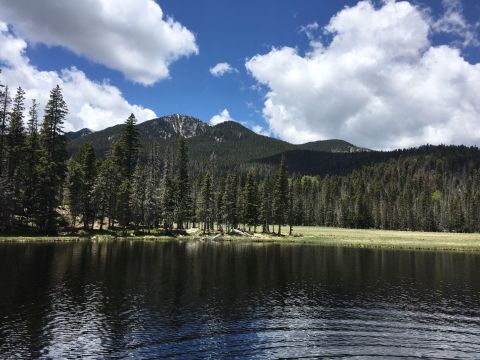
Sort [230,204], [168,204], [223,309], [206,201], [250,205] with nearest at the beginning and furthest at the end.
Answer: [223,309] < [168,204] < [206,201] < [250,205] < [230,204]

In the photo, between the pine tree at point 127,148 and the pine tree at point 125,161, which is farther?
the pine tree at point 127,148

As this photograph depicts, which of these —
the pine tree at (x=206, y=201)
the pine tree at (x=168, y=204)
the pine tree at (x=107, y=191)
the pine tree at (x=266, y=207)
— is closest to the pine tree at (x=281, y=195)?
the pine tree at (x=266, y=207)

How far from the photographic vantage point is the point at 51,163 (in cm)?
8269

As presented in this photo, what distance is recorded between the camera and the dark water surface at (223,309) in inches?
973

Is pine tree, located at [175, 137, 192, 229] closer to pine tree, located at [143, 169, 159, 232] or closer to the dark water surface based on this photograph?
pine tree, located at [143, 169, 159, 232]

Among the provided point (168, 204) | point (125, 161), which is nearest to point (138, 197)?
point (168, 204)

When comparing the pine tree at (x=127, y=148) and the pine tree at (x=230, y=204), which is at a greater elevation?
the pine tree at (x=127, y=148)

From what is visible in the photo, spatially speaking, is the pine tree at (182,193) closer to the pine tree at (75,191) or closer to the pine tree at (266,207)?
the pine tree at (266,207)

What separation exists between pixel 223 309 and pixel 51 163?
63.2 m

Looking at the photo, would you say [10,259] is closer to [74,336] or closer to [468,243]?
[74,336]

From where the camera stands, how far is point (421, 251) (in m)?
93.3

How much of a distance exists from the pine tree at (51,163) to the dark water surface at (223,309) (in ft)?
66.1

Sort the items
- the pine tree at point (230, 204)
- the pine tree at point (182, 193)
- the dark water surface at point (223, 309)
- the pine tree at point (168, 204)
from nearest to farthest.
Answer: the dark water surface at point (223, 309) < the pine tree at point (168, 204) < the pine tree at point (182, 193) < the pine tree at point (230, 204)

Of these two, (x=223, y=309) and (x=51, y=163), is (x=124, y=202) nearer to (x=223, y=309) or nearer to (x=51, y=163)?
(x=51, y=163)
